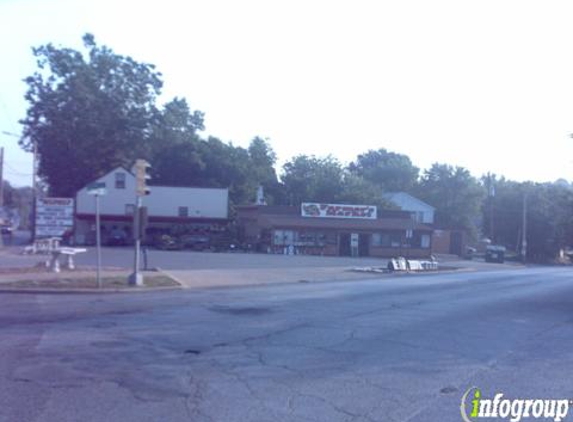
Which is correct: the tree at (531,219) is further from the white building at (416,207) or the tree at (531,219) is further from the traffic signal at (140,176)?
the traffic signal at (140,176)

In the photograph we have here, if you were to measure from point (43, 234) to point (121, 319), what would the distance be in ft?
39.0

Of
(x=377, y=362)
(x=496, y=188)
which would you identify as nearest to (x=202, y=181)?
(x=496, y=188)

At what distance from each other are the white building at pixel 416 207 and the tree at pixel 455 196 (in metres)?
4.02

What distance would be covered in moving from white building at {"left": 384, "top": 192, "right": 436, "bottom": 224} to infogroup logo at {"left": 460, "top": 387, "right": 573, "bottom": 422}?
78.2 meters

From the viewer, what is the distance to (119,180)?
218 feet

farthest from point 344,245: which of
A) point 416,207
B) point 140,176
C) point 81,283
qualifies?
point 81,283

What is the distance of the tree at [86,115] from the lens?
224 ft

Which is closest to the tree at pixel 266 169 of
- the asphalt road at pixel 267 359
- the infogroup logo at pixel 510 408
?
the asphalt road at pixel 267 359

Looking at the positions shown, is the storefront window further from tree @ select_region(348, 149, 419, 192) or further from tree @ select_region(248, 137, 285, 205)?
tree @ select_region(348, 149, 419, 192)

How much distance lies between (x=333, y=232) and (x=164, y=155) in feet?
76.8

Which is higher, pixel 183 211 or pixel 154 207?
pixel 154 207

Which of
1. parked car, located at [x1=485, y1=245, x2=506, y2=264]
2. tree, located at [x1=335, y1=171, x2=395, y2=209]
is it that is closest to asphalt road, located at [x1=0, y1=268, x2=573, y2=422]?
parked car, located at [x1=485, y1=245, x2=506, y2=264]

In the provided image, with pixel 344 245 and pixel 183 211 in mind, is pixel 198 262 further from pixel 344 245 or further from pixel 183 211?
pixel 183 211

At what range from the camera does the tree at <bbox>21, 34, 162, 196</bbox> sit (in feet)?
224
